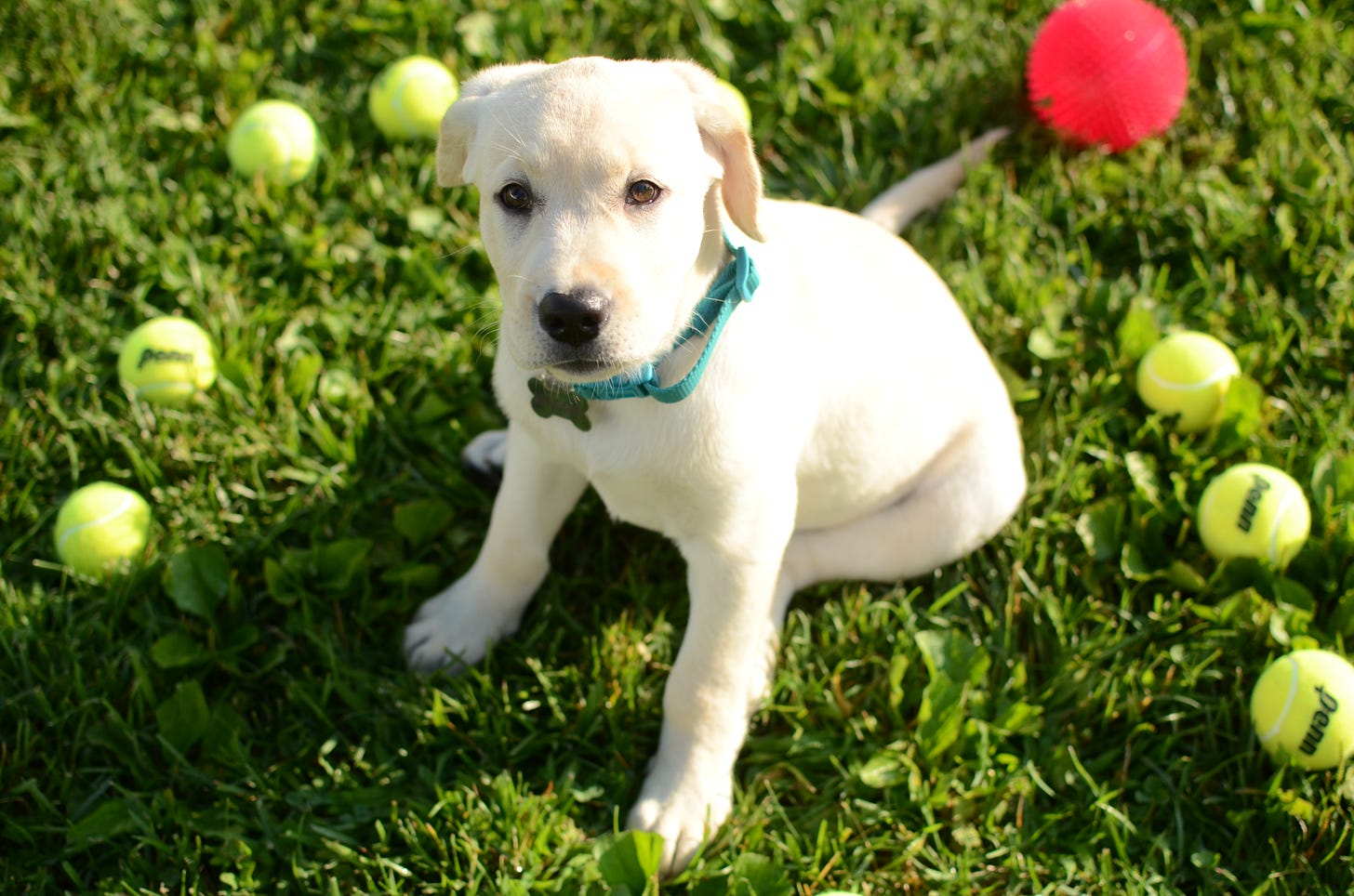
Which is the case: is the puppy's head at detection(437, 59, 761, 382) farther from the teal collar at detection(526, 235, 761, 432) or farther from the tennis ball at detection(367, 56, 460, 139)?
the tennis ball at detection(367, 56, 460, 139)

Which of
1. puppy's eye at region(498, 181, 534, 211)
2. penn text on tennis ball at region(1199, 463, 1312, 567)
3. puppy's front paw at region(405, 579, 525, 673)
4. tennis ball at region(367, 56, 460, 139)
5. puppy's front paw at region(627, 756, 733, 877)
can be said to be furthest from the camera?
tennis ball at region(367, 56, 460, 139)

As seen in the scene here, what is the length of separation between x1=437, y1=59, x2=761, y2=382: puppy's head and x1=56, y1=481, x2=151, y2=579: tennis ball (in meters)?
1.54

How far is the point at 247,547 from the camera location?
326cm

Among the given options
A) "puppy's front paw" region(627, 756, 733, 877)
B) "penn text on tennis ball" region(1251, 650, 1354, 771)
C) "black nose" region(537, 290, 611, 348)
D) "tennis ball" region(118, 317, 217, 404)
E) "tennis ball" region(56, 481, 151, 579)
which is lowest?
"puppy's front paw" region(627, 756, 733, 877)

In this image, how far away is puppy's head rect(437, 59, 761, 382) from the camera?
208 cm

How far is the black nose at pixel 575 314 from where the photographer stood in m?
2.05

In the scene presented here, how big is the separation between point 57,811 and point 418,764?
841 millimetres

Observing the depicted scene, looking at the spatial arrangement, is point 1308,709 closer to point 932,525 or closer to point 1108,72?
point 932,525

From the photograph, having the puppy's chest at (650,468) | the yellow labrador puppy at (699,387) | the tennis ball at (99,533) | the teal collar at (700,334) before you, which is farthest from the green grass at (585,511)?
the teal collar at (700,334)

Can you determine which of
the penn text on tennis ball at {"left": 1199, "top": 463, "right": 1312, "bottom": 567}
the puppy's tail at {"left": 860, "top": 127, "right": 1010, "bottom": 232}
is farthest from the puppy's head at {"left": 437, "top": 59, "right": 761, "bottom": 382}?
the penn text on tennis ball at {"left": 1199, "top": 463, "right": 1312, "bottom": 567}

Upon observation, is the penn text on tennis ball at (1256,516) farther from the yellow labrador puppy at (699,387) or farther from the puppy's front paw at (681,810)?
the puppy's front paw at (681,810)

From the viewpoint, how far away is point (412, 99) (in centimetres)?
419

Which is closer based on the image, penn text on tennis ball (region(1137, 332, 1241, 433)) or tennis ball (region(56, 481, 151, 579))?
tennis ball (region(56, 481, 151, 579))

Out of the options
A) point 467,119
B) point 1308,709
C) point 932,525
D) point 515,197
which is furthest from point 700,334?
point 1308,709
